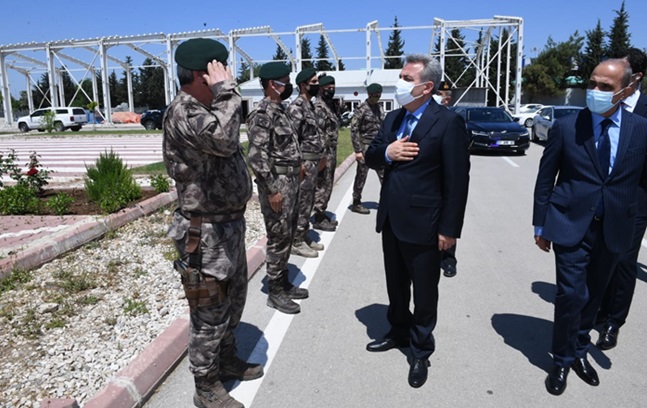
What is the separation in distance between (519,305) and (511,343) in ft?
2.57

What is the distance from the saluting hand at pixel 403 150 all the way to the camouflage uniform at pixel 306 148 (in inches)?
93.2

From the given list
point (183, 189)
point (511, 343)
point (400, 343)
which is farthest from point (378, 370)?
point (183, 189)

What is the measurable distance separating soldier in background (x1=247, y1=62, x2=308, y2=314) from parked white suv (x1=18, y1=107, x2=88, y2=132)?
1354 inches

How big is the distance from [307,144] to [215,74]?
3.14m

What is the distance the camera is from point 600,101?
283cm

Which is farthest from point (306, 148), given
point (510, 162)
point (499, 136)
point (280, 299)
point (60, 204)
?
point (499, 136)

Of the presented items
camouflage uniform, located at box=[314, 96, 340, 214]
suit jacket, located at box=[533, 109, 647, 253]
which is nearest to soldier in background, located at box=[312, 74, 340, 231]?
camouflage uniform, located at box=[314, 96, 340, 214]

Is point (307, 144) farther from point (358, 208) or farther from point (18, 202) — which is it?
point (18, 202)

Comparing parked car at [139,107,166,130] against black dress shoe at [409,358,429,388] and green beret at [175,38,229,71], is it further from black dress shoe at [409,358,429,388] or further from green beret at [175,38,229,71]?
black dress shoe at [409,358,429,388]

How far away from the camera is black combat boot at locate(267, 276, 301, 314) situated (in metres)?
4.22

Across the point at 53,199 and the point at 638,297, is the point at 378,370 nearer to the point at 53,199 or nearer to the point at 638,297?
the point at 638,297

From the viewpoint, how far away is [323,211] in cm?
689

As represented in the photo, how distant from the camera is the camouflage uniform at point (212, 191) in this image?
2.40 m

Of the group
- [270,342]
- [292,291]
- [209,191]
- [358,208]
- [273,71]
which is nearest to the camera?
[209,191]
